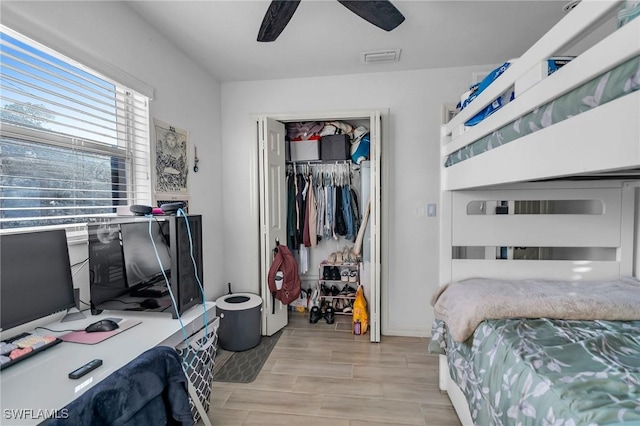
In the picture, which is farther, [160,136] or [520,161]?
[160,136]

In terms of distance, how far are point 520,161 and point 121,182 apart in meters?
2.08

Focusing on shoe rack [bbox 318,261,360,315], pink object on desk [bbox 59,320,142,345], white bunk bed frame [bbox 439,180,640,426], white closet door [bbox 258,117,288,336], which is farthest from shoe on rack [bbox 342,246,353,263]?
pink object on desk [bbox 59,320,142,345]

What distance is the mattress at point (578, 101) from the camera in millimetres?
656

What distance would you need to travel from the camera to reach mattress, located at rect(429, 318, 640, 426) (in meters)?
0.80

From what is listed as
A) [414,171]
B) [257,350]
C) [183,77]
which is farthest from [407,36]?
[257,350]

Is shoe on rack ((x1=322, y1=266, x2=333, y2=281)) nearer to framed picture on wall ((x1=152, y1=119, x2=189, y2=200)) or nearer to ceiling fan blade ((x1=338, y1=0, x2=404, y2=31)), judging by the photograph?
framed picture on wall ((x1=152, y1=119, x2=189, y2=200))

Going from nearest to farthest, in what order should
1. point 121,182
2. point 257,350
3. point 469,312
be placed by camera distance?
1. point 469,312
2. point 121,182
3. point 257,350

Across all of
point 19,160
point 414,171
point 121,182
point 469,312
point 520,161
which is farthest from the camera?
point 414,171

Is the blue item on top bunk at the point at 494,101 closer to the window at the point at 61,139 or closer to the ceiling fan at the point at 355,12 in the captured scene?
the ceiling fan at the point at 355,12

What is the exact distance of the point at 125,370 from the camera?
2.56 feet

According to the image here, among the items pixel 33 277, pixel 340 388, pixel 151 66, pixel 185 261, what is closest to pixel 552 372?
pixel 340 388

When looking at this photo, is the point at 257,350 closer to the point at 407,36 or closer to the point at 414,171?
the point at 414,171

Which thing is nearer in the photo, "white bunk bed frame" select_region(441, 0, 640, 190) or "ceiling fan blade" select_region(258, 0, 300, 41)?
"white bunk bed frame" select_region(441, 0, 640, 190)

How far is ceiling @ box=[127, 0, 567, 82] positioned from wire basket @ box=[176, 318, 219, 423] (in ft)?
6.22
